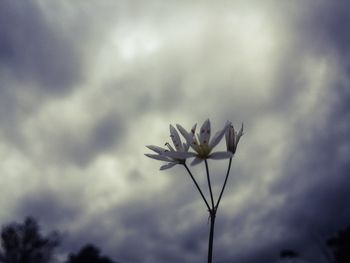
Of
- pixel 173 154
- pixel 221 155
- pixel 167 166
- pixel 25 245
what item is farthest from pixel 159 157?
pixel 25 245

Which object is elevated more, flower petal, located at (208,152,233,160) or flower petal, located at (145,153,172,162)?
flower petal, located at (145,153,172,162)

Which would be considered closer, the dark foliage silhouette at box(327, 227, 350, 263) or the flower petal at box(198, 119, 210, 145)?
the flower petal at box(198, 119, 210, 145)

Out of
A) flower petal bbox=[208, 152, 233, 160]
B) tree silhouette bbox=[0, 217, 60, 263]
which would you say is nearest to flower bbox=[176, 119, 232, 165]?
flower petal bbox=[208, 152, 233, 160]

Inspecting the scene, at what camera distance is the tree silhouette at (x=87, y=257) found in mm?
112750

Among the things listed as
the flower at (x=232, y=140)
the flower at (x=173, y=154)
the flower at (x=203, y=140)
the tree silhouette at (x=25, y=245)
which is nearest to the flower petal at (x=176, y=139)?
the flower at (x=173, y=154)

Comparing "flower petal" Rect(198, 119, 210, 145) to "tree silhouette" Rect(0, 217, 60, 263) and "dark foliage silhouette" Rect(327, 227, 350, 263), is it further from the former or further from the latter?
"dark foliage silhouette" Rect(327, 227, 350, 263)

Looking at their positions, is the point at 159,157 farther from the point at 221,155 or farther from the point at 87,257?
the point at 87,257

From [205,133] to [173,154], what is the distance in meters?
0.74

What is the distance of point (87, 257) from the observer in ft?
371

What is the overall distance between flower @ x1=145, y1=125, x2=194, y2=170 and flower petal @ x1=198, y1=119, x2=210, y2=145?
278 mm

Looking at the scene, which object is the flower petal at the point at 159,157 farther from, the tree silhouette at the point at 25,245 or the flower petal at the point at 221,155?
the tree silhouette at the point at 25,245

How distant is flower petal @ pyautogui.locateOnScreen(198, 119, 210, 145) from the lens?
13.8 ft

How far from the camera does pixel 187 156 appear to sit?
3809 millimetres

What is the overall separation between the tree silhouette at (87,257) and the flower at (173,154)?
119 meters
